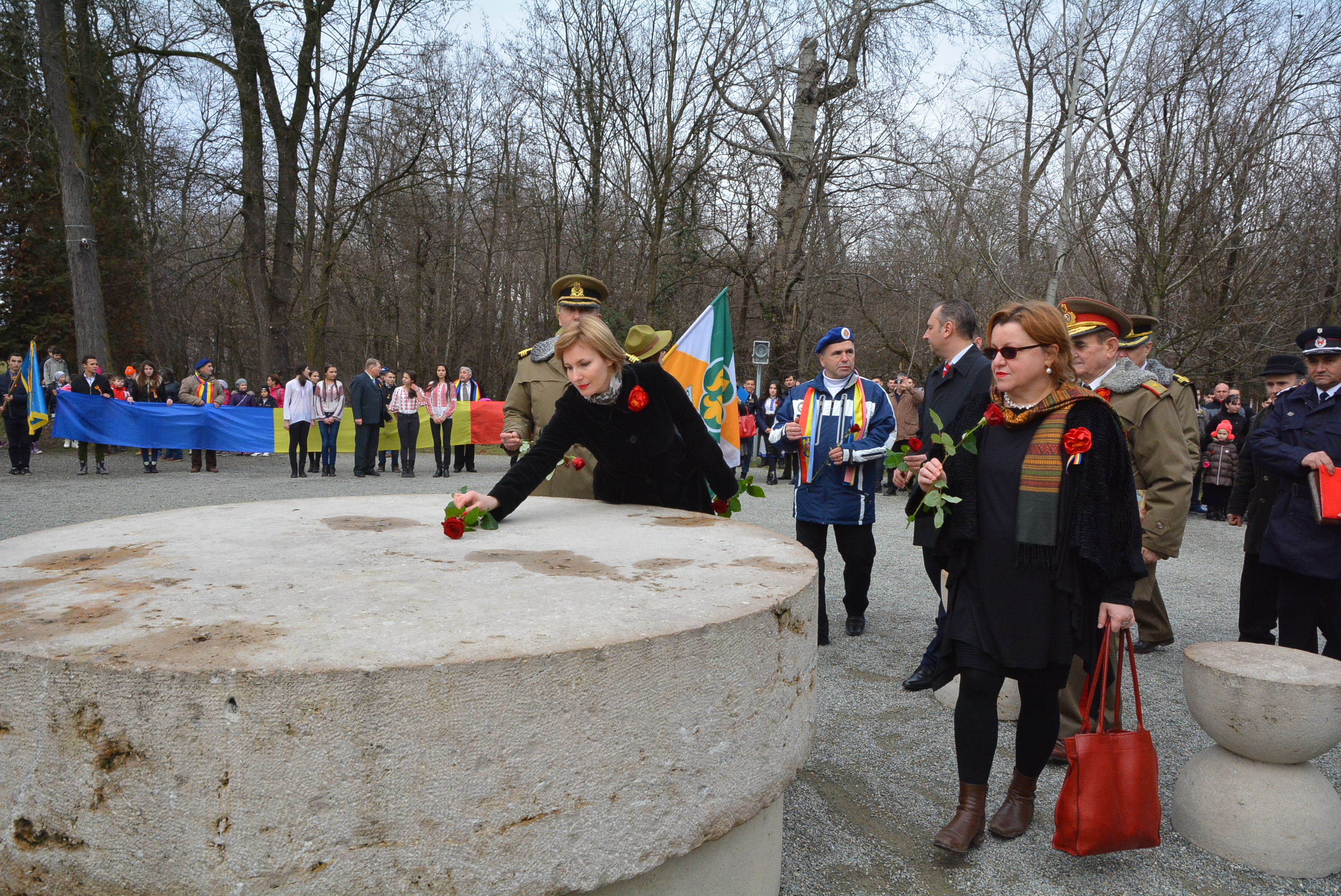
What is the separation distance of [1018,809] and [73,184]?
18054mm

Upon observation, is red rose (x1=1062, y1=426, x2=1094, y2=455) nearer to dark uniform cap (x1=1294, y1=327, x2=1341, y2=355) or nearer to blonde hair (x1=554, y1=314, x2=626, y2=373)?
blonde hair (x1=554, y1=314, x2=626, y2=373)

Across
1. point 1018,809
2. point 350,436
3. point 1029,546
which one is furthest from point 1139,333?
point 350,436

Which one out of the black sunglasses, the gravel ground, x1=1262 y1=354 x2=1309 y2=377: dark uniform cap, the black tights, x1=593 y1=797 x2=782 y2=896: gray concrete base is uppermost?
x1=1262 y1=354 x2=1309 y2=377: dark uniform cap

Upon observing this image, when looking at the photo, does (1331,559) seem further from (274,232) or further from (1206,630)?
(274,232)

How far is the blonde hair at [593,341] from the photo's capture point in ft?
10.5

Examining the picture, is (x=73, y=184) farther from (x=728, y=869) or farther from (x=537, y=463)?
(x=728, y=869)

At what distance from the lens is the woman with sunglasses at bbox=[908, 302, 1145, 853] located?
2471mm

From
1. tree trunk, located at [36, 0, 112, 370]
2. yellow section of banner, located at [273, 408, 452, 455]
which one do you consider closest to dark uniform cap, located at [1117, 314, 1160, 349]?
yellow section of banner, located at [273, 408, 452, 455]

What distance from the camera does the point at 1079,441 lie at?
2.46 metres

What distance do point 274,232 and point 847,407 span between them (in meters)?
16.5

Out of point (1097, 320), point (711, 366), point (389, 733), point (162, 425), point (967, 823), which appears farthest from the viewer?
point (162, 425)

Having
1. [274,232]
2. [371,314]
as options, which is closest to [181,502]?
[274,232]

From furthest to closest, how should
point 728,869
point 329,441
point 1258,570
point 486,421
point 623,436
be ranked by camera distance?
point 486,421, point 329,441, point 1258,570, point 623,436, point 728,869

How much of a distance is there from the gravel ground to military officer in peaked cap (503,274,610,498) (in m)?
0.60
